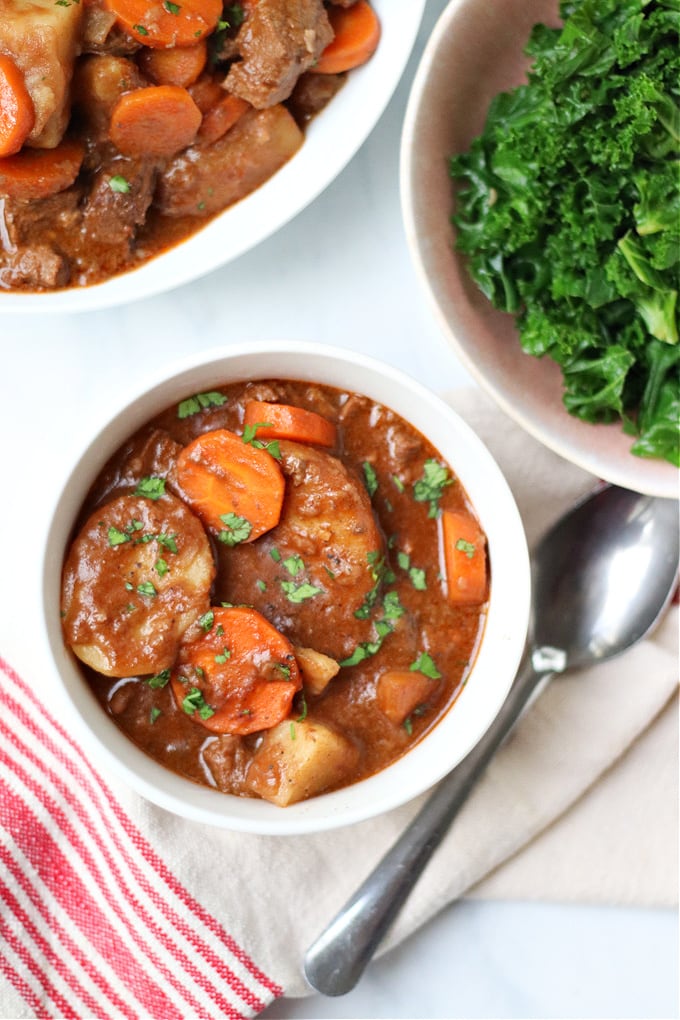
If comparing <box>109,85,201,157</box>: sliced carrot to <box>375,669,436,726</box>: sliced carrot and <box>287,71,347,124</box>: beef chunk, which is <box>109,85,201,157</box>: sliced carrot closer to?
<box>287,71,347,124</box>: beef chunk

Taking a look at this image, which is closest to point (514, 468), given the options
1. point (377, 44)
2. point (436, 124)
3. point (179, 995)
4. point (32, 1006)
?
point (436, 124)

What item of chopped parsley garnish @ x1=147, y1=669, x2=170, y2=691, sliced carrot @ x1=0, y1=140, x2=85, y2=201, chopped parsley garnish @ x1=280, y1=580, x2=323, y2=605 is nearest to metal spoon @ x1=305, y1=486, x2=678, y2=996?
chopped parsley garnish @ x1=280, y1=580, x2=323, y2=605

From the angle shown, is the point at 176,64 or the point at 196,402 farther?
the point at 176,64

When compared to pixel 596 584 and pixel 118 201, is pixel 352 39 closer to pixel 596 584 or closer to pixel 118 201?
pixel 118 201

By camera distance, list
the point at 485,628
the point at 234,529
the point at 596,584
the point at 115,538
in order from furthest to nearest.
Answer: the point at 596,584, the point at 485,628, the point at 234,529, the point at 115,538

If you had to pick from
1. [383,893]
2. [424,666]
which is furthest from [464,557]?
[383,893]

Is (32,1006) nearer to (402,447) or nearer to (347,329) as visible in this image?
(402,447)
